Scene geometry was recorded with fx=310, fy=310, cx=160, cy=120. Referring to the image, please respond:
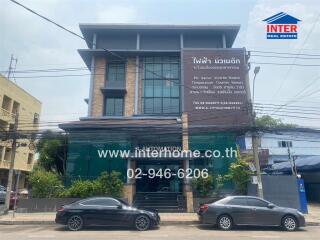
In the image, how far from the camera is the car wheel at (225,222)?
518 inches

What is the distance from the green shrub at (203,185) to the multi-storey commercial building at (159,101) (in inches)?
31.1

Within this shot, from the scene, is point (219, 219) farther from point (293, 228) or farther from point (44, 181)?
point (44, 181)

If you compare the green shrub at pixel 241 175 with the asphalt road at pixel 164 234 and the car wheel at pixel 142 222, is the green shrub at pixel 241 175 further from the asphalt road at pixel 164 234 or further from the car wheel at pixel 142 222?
the car wheel at pixel 142 222

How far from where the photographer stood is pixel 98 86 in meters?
31.0

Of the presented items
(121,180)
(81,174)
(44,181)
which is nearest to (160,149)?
(121,180)

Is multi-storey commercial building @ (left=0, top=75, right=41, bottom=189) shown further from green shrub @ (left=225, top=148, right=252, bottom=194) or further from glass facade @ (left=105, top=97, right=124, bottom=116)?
green shrub @ (left=225, top=148, right=252, bottom=194)

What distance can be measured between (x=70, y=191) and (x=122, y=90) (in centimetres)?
1317

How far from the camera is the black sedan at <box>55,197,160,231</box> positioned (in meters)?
13.2

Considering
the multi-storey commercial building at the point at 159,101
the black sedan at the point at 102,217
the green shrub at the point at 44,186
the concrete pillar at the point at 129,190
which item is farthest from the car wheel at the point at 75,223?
the multi-storey commercial building at the point at 159,101

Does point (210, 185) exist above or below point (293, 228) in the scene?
above

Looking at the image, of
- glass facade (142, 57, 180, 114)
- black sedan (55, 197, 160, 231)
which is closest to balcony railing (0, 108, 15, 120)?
glass facade (142, 57, 180, 114)

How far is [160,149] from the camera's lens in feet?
77.7

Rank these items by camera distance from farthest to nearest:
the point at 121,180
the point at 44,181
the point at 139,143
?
the point at 139,143
the point at 121,180
the point at 44,181

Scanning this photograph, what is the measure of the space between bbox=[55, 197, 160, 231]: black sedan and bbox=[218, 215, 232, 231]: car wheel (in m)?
2.83
